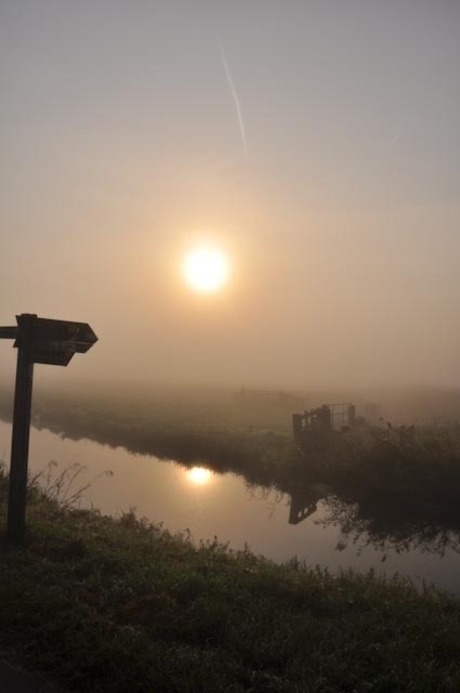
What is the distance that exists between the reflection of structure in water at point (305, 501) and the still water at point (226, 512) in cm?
21

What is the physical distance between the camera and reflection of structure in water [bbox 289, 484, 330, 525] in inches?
663

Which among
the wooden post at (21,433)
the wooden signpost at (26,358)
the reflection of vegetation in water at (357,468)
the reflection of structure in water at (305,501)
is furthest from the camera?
→ the reflection of structure in water at (305,501)

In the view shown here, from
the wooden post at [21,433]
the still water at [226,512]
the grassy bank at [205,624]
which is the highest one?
the wooden post at [21,433]

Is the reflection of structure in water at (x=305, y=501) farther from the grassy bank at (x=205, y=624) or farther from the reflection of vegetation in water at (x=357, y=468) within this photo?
the grassy bank at (x=205, y=624)

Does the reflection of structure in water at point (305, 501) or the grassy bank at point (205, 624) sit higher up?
the grassy bank at point (205, 624)

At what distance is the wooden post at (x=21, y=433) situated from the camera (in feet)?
26.9

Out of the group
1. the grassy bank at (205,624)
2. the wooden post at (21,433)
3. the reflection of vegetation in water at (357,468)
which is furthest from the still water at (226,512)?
the wooden post at (21,433)

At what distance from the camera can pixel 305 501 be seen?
18.7 meters

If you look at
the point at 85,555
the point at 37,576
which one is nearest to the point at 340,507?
the point at 85,555

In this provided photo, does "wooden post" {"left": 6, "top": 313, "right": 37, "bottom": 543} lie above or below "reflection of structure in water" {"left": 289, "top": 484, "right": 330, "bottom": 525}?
above

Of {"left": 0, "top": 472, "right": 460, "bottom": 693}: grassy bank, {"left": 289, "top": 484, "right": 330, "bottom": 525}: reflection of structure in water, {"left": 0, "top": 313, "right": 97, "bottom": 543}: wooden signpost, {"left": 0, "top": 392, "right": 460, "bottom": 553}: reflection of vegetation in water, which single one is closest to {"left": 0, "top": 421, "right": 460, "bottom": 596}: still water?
{"left": 289, "top": 484, "right": 330, "bottom": 525}: reflection of structure in water

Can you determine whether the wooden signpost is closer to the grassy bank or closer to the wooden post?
the wooden post

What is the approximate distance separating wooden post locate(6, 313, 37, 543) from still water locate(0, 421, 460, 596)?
4.60m

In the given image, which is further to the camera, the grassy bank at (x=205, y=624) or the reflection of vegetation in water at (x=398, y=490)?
the reflection of vegetation in water at (x=398, y=490)
